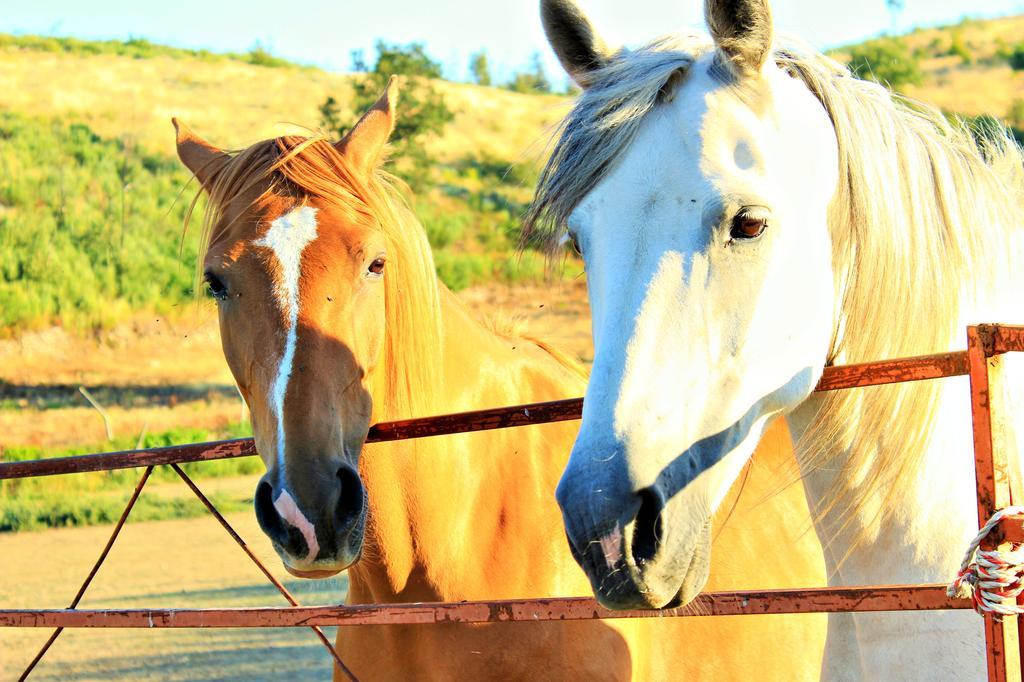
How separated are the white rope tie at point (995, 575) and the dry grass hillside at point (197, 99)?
30.1m

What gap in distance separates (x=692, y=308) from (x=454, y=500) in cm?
127

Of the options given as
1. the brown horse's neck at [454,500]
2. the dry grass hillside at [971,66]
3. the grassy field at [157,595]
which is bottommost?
the grassy field at [157,595]

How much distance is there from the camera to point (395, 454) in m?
2.63

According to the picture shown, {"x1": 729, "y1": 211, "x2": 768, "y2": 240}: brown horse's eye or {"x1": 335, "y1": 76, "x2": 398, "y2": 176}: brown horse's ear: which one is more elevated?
{"x1": 335, "y1": 76, "x2": 398, "y2": 176}: brown horse's ear

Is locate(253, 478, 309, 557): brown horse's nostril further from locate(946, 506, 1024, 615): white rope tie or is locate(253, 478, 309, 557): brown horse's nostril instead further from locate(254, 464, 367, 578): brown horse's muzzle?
locate(946, 506, 1024, 615): white rope tie

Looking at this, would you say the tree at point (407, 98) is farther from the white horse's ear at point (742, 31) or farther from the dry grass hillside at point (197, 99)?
the white horse's ear at point (742, 31)

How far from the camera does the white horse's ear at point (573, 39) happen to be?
192 cm

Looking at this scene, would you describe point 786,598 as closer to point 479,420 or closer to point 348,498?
→ point 479,420

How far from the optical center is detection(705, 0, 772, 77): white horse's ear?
1.66m

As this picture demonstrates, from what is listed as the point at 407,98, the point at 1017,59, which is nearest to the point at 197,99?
the point at 407,98

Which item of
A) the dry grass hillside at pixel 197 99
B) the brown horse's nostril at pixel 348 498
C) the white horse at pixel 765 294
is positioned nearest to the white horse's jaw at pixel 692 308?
the white horse at pixel 765 294

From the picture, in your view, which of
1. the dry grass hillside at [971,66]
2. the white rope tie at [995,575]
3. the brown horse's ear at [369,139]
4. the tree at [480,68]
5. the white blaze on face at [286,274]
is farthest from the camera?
the tree at [480,68]

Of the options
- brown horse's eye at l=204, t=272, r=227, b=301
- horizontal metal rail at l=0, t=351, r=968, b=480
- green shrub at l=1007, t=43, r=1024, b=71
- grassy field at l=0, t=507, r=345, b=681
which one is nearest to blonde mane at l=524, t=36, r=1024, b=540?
horizontal metal rail at l=0, t=351, r=968, b=480

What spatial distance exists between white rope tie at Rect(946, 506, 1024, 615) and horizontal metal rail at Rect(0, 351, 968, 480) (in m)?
0.27
